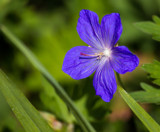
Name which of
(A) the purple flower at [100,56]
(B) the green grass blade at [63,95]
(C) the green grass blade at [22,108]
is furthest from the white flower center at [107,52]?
(C) the green grass blade at [22,108]

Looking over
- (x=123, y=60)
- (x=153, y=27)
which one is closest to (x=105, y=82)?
(x=123, y=60)

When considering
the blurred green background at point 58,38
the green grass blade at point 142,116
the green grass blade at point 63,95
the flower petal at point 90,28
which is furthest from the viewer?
the blurred green background at point 58,38

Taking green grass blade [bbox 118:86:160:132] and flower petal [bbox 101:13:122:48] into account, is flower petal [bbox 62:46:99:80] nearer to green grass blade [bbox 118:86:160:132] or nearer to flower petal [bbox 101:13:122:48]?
flower petal [bbox 101:13:122:48]

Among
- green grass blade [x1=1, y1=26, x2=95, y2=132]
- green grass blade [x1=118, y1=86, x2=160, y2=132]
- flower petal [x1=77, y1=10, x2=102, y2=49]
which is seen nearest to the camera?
green grass blade [x1=118, y1=86, x2=160, y2=132]

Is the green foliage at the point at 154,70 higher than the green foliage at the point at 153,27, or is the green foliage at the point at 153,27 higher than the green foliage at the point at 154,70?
the green foliage at the point at 153,27

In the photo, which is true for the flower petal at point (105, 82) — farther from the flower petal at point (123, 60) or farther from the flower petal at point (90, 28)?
the flower petal at point (90, 28)

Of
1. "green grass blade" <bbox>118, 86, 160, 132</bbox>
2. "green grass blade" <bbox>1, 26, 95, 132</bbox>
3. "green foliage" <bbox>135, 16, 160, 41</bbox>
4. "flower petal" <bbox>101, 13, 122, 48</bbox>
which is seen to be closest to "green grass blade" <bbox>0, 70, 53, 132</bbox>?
"green grass blade" <bbox>1, 26, 95, 132</bbox>

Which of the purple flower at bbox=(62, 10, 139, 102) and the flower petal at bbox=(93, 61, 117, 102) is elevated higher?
the purple flower at bbox=(62, 10, 139, 102)

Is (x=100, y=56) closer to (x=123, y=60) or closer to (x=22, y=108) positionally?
(x=123, y=60)
